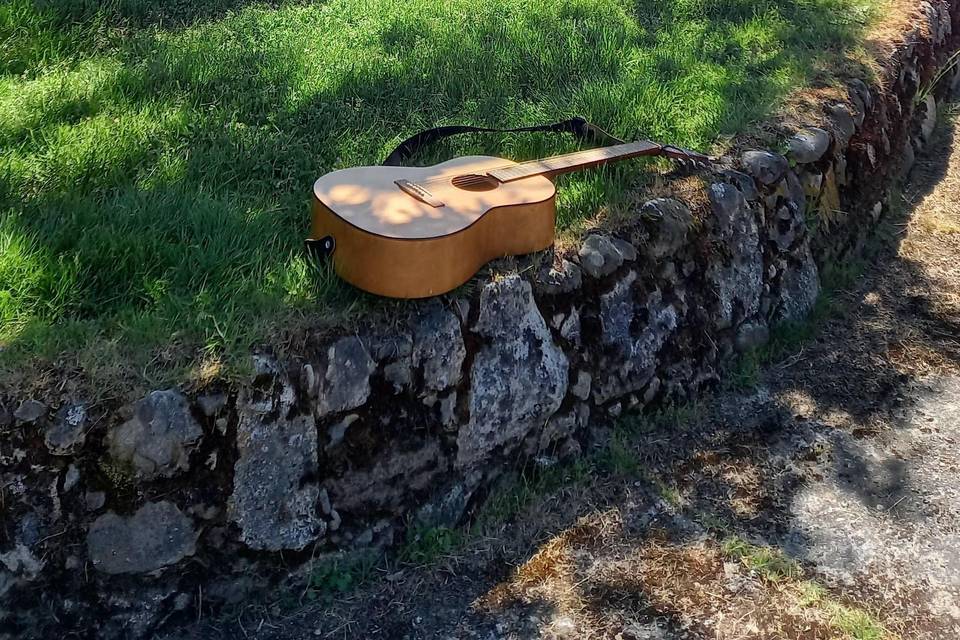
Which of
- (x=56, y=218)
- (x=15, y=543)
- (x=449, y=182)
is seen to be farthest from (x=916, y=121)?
(x=15, y=543)

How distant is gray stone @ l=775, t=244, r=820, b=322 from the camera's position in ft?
11.0

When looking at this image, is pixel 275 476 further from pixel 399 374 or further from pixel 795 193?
pixel 795 193

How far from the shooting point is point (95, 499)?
195 centimetres

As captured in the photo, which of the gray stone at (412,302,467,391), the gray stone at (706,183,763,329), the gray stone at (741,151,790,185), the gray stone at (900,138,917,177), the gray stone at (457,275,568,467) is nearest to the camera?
the gray stone at (412,302,467,391)

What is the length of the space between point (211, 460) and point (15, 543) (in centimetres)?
45

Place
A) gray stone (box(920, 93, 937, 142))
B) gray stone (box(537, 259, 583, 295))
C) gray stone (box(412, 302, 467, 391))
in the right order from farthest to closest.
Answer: gray stone (box(920, 93, 937, 142)), gray stone (box(537, 259, 583, 295)), gray stone (box(412, 302, 467, 391))

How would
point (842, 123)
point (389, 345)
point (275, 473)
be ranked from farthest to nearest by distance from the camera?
point (842, 123) < point (389, 345) < point (275, 473)

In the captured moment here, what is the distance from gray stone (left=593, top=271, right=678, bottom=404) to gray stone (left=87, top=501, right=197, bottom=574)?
1.32 m

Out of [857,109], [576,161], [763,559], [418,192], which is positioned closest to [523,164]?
[576,161]

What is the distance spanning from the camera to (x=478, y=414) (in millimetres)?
2441

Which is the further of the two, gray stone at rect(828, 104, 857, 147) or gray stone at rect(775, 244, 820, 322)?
gray stone at rect(828, 104, 857, 147)

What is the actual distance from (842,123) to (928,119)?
4.97 ft


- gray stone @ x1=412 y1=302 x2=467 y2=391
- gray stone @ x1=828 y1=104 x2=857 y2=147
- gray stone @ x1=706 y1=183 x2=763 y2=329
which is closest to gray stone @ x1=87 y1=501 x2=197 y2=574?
gray stone @ x1=412 y1=302 x2=467 y2=391

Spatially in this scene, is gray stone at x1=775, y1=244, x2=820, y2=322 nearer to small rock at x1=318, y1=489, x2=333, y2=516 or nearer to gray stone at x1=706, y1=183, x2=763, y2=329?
gray stone at x1=706, y1=183, x2=763, y2=329
